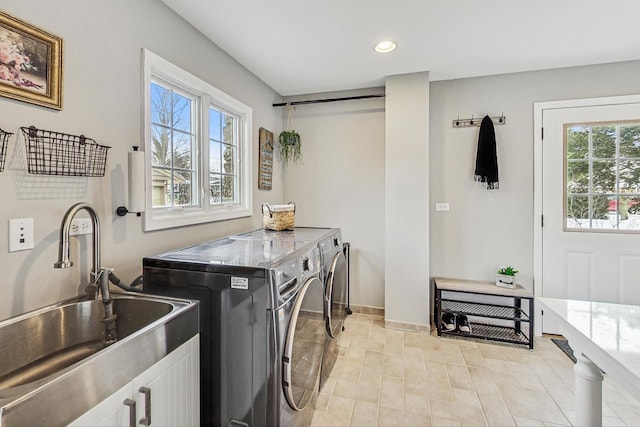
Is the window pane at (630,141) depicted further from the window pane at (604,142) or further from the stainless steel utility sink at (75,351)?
the stainless steel utility sink at (75,351)

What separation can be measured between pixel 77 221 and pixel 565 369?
3.26 meters

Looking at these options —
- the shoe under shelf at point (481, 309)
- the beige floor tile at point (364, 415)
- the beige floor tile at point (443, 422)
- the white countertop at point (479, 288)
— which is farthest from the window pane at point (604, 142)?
the beige floor tile at point (364, 415)

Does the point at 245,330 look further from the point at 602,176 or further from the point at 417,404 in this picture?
the point at 602,176

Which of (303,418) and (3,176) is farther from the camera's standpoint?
(303,418)

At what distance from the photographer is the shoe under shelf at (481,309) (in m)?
2.80

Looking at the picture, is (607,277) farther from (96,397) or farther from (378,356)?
(96,397)

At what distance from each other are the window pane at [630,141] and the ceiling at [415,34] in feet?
1.94

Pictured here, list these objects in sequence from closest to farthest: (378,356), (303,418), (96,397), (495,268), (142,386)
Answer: (96,397)
(142,386)
(303,418)
(378,356)
(495,268)

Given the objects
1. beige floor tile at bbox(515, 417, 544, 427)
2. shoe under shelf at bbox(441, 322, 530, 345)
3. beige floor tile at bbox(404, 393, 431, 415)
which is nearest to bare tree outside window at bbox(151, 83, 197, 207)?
beige floor tile at bbox(404, 393, 431, 415)

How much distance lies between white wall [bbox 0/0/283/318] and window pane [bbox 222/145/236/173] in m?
0.74

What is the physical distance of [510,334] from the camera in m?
2.80

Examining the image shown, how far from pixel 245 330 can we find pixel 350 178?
2.31m

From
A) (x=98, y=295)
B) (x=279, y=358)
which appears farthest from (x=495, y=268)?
(x=98, y=295)

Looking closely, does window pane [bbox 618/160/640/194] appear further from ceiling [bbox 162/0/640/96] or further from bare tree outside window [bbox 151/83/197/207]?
bare tree outside window [bbox 151/83/197/207]
